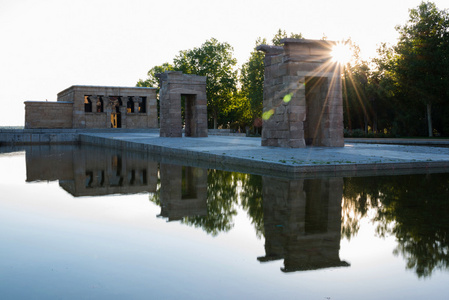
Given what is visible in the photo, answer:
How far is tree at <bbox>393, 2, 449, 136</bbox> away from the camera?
3972cm

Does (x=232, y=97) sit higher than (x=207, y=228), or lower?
higher

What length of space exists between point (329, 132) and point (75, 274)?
16472 millimetres

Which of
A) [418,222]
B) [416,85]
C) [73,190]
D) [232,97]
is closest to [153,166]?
[73,190]

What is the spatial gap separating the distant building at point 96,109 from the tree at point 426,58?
88.9ft

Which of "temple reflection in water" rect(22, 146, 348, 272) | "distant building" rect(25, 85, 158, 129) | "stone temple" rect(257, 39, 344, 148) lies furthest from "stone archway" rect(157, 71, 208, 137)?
"distant building" rect(25, 85, 158, 129)

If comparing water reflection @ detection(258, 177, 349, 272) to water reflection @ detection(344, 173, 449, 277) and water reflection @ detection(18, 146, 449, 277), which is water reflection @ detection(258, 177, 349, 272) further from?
water reflection @ detection(344, 173, 449, 277)

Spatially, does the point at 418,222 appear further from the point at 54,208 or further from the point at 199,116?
the point at 199,116

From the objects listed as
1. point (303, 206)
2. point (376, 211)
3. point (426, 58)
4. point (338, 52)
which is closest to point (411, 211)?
point (376, 211)

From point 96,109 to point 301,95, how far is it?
36.2 metres

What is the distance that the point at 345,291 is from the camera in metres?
3.14

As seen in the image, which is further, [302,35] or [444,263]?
[302,35]

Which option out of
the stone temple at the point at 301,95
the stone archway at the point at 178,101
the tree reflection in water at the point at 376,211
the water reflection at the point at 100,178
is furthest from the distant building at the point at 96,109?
the tree reflection in water at the point at 376,211

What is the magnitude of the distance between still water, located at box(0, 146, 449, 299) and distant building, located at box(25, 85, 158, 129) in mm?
41631

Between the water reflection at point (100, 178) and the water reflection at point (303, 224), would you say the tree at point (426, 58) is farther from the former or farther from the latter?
the water reflection at point (303, 224)
